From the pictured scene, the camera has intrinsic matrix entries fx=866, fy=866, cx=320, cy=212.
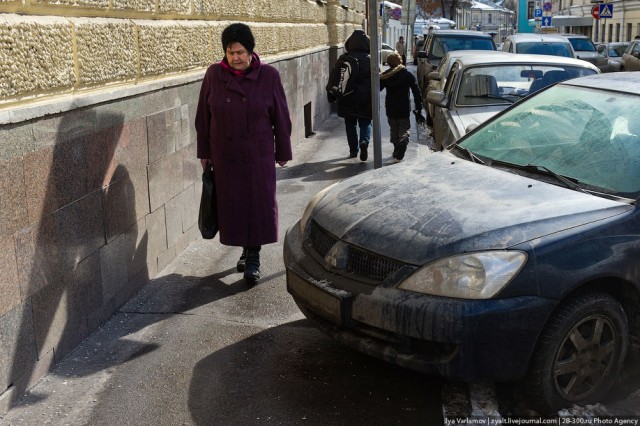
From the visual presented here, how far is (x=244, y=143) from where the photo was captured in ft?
18.5

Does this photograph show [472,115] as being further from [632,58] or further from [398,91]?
[632,58]

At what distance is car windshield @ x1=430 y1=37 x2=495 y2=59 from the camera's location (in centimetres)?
2171

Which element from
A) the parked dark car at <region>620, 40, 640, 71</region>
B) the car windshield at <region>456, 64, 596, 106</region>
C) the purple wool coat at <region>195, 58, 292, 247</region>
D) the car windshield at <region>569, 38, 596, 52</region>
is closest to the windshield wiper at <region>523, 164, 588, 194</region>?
the purple wool coat at <region>195, 58, 292, 247</region>

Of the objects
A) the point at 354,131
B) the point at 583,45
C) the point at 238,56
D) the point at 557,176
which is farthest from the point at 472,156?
the point at 583,45

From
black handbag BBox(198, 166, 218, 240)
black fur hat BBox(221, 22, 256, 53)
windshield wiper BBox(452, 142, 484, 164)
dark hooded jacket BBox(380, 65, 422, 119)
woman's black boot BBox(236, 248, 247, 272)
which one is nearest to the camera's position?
windshield wiper BBox(452, 142, 484, 164)

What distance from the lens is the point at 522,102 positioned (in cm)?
547

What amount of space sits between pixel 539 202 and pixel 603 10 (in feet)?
109

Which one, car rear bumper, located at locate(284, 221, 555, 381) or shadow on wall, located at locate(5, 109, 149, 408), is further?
shadow on wall, located at locate(5, 109, 149, 408)

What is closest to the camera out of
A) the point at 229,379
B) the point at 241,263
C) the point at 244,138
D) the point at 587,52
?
the point at 229,379

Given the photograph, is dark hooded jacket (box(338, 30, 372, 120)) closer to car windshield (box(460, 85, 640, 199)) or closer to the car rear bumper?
car windshield (box(460, 85, 640, 199))

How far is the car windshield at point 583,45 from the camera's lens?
28334mm

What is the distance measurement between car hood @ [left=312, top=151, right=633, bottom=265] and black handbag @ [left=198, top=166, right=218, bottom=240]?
1.26 meters

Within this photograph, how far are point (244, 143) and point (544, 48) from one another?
502 inches

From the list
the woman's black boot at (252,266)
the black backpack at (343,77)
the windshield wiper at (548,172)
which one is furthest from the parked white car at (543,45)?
the windshield wiper at (548,172)
